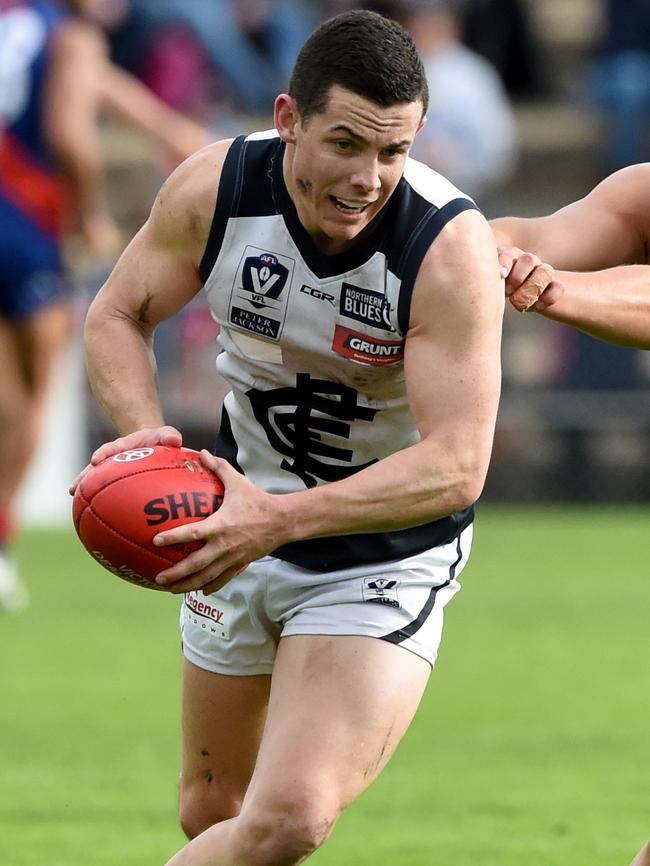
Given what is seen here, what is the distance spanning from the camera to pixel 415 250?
4.07 m

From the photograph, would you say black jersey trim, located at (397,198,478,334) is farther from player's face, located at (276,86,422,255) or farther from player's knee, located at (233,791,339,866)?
player's knee, located at (233,791,339,866)

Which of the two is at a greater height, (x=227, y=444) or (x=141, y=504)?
(x=141, y=504)

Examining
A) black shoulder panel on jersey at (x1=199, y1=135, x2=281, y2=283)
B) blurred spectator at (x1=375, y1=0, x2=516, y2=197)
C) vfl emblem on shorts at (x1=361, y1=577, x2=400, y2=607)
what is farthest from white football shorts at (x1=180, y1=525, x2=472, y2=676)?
blurred spectator at (x1=375, y1=0, x2=516, y2=197)

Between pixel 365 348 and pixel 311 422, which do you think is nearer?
pixel 365 348

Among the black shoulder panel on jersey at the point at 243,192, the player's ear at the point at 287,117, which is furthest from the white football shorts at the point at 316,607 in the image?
the player's ear at the point at 287,117

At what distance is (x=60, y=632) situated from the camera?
30.9 ft

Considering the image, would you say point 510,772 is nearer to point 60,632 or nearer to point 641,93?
point 60,632

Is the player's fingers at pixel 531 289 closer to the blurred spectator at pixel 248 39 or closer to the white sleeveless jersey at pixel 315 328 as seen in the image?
the white sleeveless jersey at pixel 315 328

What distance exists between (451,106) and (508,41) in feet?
12.9

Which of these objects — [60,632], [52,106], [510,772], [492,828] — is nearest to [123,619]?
[60,632]

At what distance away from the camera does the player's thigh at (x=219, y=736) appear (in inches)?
178

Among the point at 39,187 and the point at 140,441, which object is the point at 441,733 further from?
the point at 39,187

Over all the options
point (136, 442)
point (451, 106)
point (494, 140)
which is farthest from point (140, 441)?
point (494, 140)

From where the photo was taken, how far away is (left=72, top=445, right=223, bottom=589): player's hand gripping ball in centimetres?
387
